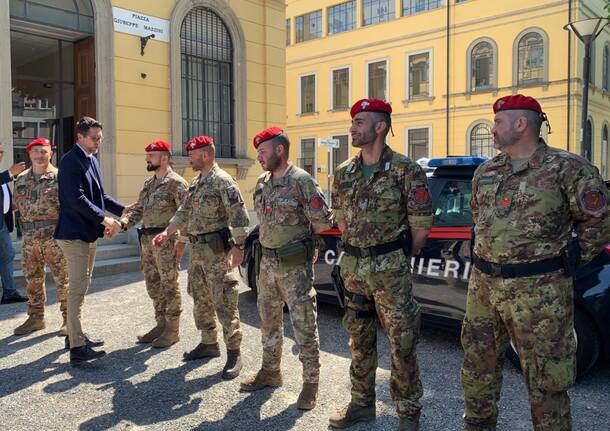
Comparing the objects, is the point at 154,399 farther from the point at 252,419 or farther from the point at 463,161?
the point at 463,161

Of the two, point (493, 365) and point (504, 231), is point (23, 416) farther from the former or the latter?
point (504, 231)

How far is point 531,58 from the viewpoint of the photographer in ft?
79.4

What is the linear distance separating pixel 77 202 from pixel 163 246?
2.81 feet

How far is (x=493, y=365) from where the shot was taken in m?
2.83

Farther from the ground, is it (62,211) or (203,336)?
(62,211)

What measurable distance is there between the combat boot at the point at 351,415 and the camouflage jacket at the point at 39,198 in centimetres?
342

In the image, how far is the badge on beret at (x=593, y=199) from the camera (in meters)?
2.54

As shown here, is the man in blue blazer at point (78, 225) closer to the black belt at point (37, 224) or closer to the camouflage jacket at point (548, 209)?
the black belt at point (37, 224)

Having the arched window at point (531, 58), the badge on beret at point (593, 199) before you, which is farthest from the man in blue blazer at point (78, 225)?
the arched window at point (531, 58)

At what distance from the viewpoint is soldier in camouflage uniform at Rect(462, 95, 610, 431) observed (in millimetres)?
2590

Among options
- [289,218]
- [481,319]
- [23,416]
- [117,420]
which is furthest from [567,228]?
[23,416]

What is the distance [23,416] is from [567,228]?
3377 millimetres

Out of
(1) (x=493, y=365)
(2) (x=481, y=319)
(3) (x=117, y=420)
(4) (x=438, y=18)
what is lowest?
(3) (x=117, y=420)

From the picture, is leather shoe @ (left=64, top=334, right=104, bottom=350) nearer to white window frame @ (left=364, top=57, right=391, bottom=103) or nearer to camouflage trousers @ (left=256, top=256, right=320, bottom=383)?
camouflage trousers @ (left=256, top=256, right=320, bottom=383)
